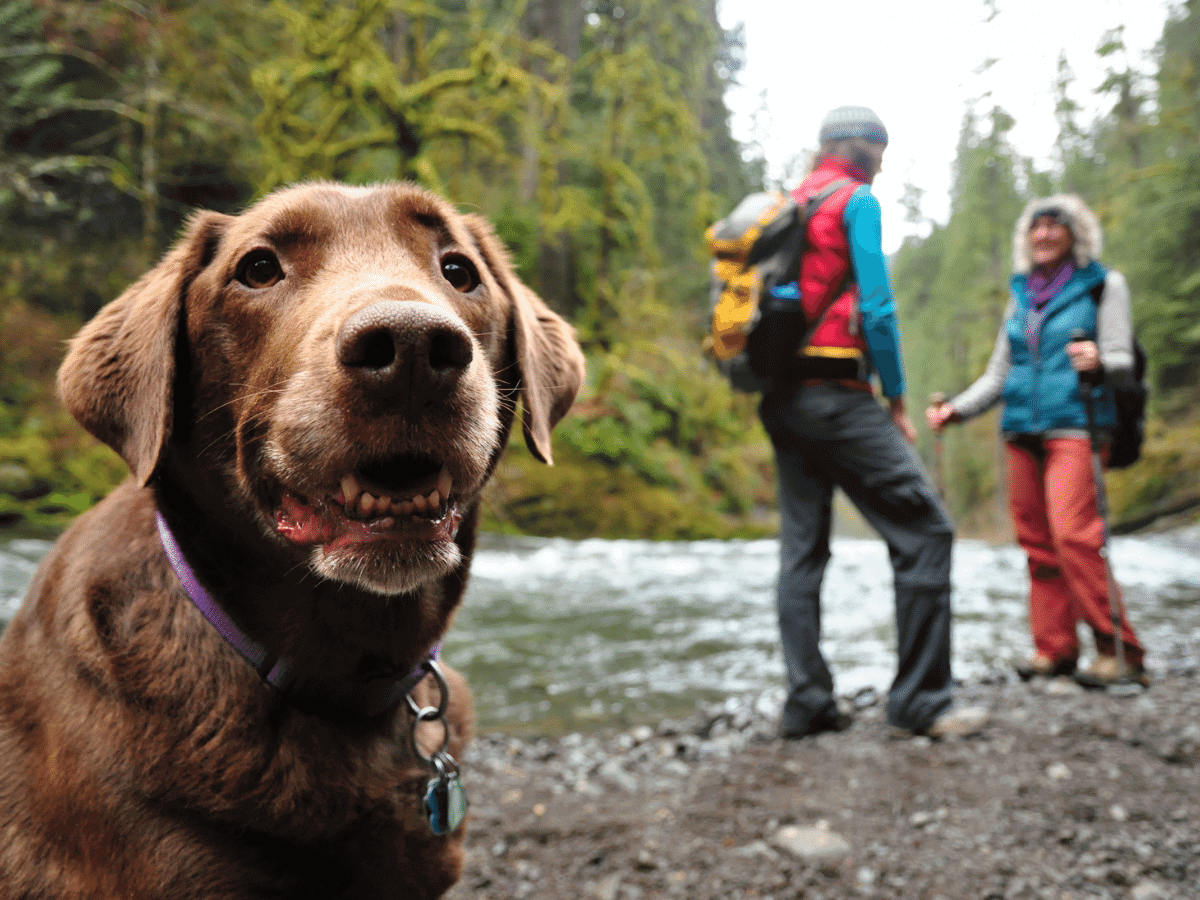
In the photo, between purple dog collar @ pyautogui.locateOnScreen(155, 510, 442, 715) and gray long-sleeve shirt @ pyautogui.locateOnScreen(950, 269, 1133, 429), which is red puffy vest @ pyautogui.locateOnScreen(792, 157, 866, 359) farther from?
purple dog collar @ pyautogui.locateOnScreen(155, 510, 442, 715)

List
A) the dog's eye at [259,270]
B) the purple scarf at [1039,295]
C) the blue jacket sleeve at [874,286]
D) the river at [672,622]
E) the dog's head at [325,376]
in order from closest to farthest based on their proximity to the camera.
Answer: the dog's head at [325,376], the dog's eye at [259,270], the blue jacket sleeve at [874,286], the purple scarf at [1039,295], the river at [672,622]

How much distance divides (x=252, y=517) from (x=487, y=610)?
655 centimetres

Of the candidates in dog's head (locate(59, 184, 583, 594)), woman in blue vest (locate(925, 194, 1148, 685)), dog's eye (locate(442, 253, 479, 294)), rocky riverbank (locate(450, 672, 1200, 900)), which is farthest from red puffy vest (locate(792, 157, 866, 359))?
dog's eye (locate(442, 253, 479, 294))

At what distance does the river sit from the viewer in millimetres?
5344

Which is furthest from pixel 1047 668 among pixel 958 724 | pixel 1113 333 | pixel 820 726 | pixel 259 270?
pixel 259 270

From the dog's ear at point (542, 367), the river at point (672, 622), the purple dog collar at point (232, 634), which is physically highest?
the dog's ear at point (542, 367)

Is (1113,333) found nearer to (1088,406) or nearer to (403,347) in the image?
(1088,406)

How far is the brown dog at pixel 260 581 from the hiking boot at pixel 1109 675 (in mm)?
4294

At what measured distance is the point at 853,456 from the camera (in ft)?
12.6

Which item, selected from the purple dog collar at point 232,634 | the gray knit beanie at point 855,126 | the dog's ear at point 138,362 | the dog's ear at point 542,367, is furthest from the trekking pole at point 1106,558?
the dog's ear at point 138,362

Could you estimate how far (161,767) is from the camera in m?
1.55

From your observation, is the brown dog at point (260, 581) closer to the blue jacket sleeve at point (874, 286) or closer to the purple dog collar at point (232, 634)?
the purple dog collar at point (232, 634)

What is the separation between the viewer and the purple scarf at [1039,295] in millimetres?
4875

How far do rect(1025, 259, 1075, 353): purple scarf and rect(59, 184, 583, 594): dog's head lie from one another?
13.1 ft
